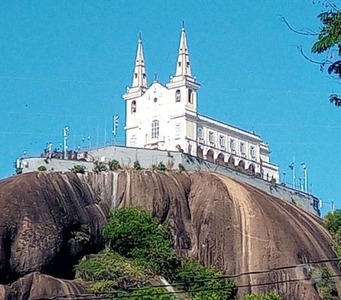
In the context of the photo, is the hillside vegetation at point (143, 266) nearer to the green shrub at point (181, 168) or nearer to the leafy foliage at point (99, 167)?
the leafy foliage at point (99, 167)

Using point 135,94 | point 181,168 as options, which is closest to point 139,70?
point 135,94

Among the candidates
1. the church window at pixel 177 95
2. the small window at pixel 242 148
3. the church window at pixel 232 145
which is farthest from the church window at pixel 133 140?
the small window at pixel 242 148

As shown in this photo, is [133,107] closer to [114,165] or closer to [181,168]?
[181,168]

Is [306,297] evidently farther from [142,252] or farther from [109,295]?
[109,295]

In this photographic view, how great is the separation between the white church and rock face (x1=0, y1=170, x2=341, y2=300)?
23.4 m

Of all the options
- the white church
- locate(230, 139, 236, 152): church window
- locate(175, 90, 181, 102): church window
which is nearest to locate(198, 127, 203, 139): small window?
the white church

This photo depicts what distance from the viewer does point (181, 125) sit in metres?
86.6

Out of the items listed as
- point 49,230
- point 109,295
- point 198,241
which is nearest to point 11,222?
point 49,230

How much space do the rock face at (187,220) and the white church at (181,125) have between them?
23.4 meters

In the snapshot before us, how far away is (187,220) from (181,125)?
2737 cm

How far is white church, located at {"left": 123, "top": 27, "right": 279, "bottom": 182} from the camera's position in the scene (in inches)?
3408

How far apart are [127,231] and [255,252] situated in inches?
322

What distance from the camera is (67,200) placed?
5506 cm

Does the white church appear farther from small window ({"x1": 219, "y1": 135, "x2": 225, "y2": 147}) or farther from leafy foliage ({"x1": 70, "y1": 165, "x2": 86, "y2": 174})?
leafy foliage ({"x1": 70, "y1": 165, "x2": 86, "y2": 174})
